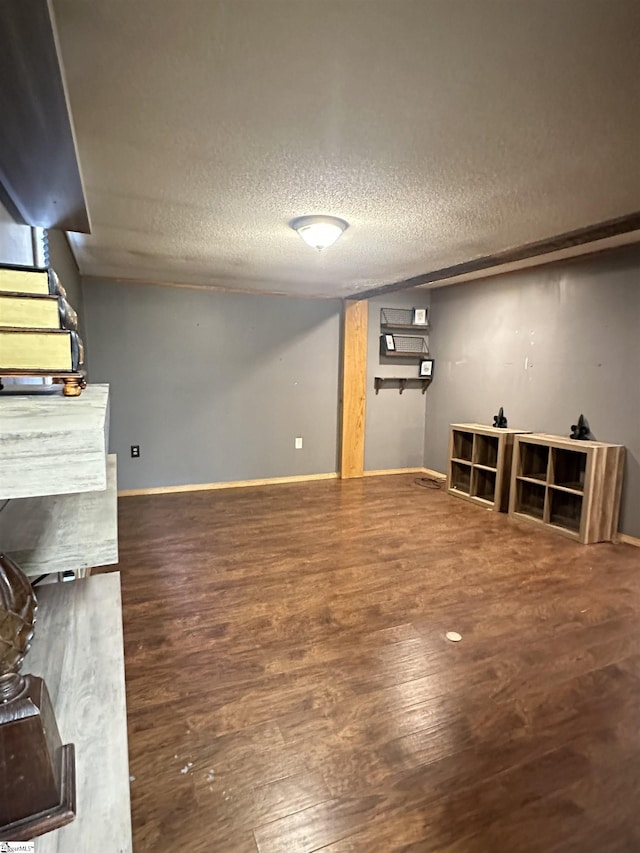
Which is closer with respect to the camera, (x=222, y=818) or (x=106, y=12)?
(x=106, y=12)

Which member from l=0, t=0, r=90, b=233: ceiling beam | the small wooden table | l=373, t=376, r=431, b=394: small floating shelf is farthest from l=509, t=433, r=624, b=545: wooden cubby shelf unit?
l=0, t=0, r=90, b=233: ceiling beam

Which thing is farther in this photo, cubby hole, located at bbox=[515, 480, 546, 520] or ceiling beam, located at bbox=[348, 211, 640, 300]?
cubby hole, located at bbox=[515, 480, 546, 520]

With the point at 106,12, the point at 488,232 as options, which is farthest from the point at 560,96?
the point at 488,232

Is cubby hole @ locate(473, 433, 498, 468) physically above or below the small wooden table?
below

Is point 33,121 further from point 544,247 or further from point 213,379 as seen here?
point 213,379

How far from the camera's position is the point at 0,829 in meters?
0.47

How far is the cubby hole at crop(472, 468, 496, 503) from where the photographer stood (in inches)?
179

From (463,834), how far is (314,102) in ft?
7.10

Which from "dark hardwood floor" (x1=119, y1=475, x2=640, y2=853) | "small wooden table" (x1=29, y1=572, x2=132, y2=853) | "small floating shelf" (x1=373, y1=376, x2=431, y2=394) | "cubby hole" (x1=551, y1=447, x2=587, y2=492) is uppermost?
"small floating shelf" (x1=373, y1=376, x2=431, y2=394)

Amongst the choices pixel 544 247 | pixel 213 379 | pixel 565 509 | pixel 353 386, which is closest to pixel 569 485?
pixel 565 509

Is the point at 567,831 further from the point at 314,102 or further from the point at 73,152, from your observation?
the point at 73,152

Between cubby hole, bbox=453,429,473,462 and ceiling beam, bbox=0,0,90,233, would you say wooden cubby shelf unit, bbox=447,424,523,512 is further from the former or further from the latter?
ceiling beam, bbox=0,0,90,233

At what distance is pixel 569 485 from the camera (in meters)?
3.71

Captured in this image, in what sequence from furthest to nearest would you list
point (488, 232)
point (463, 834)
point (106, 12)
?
point (488, 232) < point (463, 834) < point (106, 12)
